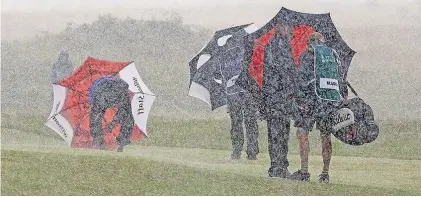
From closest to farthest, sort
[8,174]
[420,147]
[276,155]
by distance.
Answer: [8,174]
[276,155]
[420,147]

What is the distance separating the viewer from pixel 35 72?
1297cm

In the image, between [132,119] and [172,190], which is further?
[132,119]

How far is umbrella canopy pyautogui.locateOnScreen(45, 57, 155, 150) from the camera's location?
1077cm

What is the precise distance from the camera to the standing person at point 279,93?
8.66 meters

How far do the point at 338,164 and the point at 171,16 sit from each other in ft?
11.2

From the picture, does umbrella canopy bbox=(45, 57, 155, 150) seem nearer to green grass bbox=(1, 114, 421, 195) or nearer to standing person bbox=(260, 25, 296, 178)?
green grass bbox=(1, 114, 421, 195)

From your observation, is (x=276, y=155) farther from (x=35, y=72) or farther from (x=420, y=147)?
(x=35, y=72)

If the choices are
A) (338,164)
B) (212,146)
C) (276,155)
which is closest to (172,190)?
(276,155)

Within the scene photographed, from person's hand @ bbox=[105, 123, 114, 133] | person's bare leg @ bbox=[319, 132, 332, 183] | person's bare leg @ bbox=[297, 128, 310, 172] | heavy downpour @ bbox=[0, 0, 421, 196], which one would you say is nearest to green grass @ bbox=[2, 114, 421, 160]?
heavy downpour @ bbox=[0, 0, 421, 196]

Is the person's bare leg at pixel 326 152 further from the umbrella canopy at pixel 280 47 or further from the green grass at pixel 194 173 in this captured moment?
the umbrella canopy at pixel 280 47

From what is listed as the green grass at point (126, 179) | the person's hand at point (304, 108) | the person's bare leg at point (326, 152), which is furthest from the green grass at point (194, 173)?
the person's hand at point (304, 108)

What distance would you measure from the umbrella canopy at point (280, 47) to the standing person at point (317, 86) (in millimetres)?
174

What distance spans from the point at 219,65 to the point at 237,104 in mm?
618

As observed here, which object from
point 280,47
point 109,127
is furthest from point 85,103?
point 280,47
